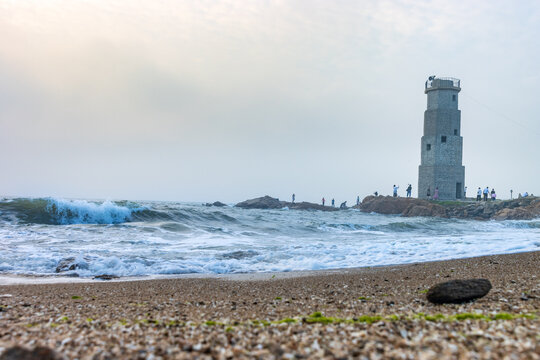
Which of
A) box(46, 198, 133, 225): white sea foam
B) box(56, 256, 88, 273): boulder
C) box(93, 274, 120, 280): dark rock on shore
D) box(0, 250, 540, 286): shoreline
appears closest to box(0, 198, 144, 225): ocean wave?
box(46, 198, 133, 225): white sea foam

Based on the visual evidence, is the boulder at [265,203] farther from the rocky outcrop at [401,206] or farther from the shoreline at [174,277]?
the shoreline at [174,277]

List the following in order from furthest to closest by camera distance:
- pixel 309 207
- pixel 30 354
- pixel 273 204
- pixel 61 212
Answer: pixel 273 204 < pixel 309 207 < pixel 61 212 < pixel 30 354

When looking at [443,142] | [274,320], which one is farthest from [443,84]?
[274,320]

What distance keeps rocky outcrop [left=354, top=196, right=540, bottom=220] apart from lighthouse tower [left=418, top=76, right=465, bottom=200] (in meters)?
3.29

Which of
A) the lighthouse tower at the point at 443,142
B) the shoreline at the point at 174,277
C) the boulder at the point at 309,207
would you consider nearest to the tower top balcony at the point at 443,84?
the lighthouse tower at the point at 443,142

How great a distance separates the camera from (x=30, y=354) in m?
3.12

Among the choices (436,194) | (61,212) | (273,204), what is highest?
(436,194)

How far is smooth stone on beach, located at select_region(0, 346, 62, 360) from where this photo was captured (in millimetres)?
3084

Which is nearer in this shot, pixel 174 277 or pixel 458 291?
pixel 458 291

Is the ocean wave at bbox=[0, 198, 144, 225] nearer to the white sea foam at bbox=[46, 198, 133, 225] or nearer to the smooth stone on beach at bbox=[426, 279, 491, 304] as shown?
the white sea foam at bbox=[46, 198, 133, 225]

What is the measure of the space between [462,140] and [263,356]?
54.0 metres

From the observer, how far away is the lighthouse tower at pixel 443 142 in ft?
168

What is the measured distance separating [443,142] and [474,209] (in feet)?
30.3

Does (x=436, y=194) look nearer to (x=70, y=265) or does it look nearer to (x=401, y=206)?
(x=401, y=206)
